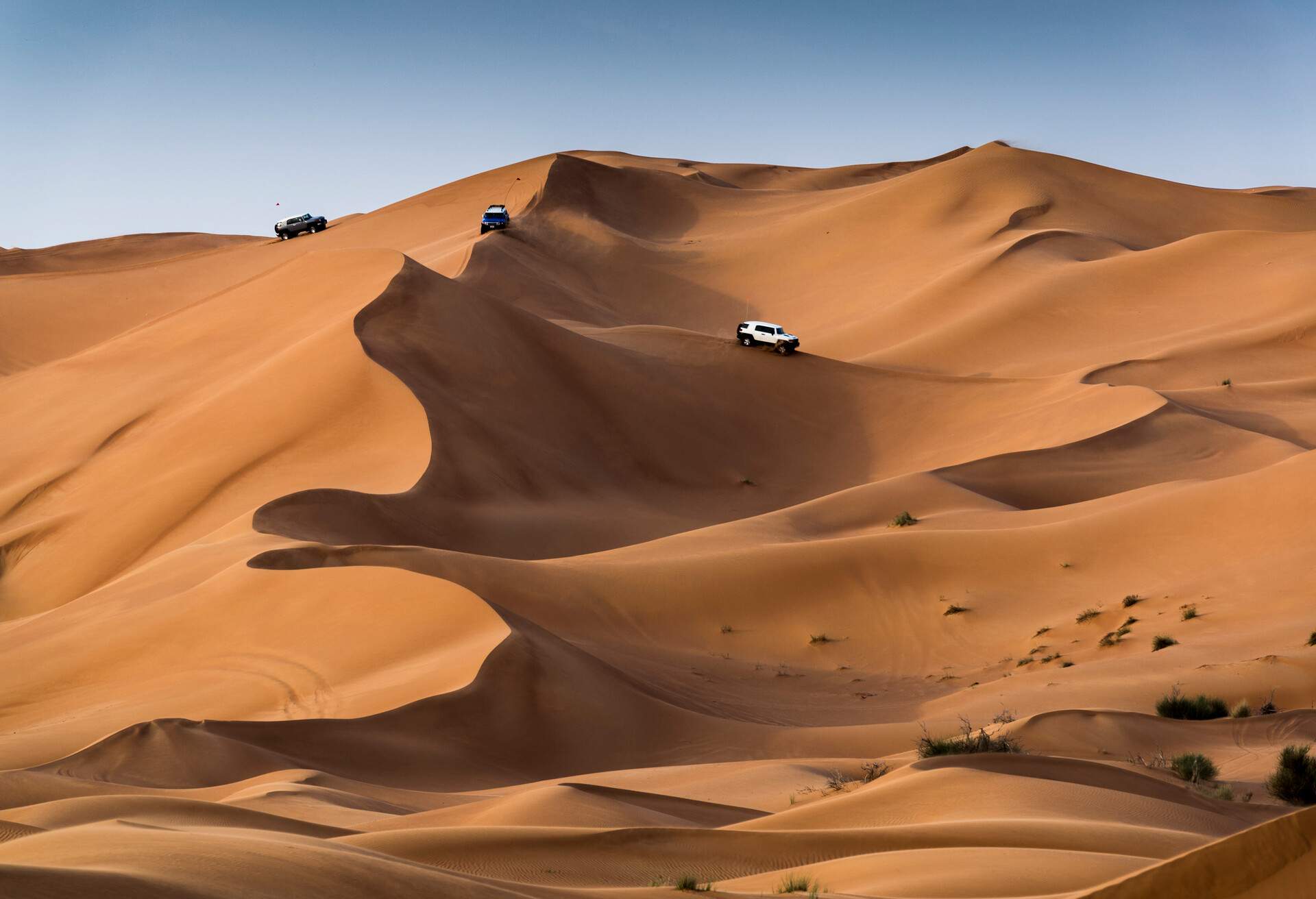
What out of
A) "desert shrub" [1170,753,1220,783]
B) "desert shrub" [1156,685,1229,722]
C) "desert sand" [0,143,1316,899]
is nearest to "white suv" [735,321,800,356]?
"desert sand" [0,143,1316,899]

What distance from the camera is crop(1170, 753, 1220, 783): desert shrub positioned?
29.8 ft

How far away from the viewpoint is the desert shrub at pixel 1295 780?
28.1 feet

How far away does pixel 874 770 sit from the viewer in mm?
10023

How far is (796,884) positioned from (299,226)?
59741 mm

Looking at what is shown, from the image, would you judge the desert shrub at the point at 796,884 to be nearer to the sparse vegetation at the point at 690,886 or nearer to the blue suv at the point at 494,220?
the sparse vegetation at the point at 690,886

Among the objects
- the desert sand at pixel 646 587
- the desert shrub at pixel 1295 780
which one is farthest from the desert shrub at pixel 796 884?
the desert shrub at pixel 1295 780

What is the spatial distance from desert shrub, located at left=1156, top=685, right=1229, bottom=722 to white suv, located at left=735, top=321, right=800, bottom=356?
23002 mm

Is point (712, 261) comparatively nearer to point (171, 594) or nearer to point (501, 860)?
point (171, 594)

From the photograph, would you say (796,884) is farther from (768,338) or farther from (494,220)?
(494,220)

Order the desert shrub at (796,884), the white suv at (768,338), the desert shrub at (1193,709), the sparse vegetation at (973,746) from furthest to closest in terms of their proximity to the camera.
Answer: the white suv at (768,338), the desert shrub at (1193,709), the sparse vegetation at (973,746), the desert shrub at (796,884)

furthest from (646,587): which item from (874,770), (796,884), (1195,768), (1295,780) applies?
(796,884)

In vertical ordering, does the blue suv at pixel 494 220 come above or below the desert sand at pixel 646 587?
above

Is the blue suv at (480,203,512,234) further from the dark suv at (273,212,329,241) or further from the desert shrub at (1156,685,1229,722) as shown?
the desert shrub at (1156,685,1229,722)

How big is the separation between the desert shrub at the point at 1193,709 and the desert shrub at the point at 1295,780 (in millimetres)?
2671
